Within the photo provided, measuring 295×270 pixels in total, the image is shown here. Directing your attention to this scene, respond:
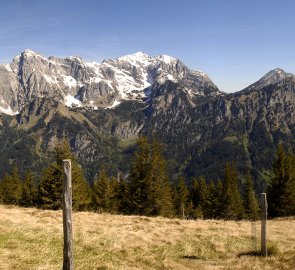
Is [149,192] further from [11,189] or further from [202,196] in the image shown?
[11,189]

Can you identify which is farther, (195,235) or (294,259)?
(195,235)

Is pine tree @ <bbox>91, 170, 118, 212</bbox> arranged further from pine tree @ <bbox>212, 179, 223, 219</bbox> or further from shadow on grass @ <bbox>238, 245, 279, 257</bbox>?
shadow on grass @ <bbox>238, 245, 279, 257</bbox>

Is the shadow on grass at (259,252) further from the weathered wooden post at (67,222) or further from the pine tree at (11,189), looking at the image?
the pine tree at (11,189)

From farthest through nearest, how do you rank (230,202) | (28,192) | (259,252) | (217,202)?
(28,192)
(217,202)
(230,202)
(259,252)

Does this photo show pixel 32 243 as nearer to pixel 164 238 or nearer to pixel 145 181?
pixel 164 238

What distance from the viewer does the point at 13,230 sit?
70.2 ft

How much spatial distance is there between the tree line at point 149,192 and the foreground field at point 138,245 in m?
23.2

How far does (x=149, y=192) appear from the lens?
63.6 meters

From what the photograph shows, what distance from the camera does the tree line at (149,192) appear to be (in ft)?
194

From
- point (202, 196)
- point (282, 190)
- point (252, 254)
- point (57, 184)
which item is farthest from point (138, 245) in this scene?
point (202, 196)

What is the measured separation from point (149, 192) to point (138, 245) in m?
42.5

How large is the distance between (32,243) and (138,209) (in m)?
45.2

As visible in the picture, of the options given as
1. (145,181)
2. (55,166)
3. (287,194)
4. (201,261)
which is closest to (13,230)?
(201,261)

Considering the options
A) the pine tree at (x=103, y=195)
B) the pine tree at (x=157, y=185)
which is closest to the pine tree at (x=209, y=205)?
the pine tree at (x=103, y=195)
